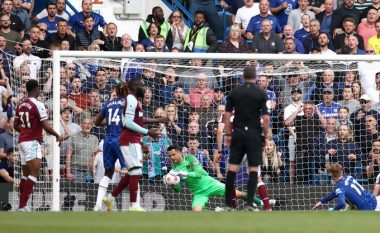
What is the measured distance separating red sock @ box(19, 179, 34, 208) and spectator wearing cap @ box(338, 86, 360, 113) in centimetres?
557

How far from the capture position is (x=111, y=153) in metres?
20.0

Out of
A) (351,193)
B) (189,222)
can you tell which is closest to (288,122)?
(351,193)

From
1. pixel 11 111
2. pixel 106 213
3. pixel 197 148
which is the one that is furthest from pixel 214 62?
pixel 106 213

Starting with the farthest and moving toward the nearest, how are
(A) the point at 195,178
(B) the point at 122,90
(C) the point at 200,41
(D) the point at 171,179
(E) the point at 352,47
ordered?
(C) the point at 200,41
(E) the point at 352,47
(A) the point at 195,178
(D) the point at 171,179
(B) the point at 122,90

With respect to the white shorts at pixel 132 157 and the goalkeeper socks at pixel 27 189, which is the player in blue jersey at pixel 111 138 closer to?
the white shorts at pixel 132 157

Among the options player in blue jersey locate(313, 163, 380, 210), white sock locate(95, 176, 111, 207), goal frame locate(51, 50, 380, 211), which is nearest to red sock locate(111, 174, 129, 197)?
white sock locate(95, 176, 111, 207)

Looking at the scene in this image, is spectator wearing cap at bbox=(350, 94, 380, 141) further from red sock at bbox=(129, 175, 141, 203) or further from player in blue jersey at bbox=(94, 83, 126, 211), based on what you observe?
red sock at bbox=(129, 175, 141, 203)

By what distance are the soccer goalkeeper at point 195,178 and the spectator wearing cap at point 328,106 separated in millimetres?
2072

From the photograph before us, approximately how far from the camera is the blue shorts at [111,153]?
65.4 feet

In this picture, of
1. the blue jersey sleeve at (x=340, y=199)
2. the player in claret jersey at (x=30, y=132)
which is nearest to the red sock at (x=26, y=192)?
the player in claret jersey at (x=30, y=132)

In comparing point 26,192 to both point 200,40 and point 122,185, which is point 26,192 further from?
point 200,40

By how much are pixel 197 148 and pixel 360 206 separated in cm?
312

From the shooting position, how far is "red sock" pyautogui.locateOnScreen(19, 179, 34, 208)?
19484mm

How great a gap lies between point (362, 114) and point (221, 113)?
7.56 feet
